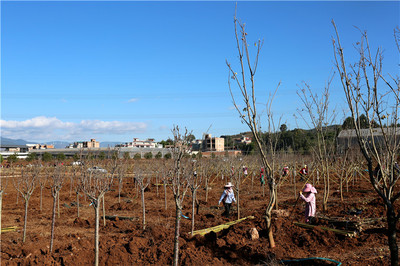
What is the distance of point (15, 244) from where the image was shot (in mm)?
8188

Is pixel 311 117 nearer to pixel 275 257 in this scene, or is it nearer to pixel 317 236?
pixel 317 236

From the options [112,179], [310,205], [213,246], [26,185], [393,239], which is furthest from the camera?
→ [26,185]

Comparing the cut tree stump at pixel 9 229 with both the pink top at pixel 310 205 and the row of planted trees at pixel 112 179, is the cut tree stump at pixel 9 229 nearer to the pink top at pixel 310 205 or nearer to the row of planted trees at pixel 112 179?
the row of planted trees at pixel 112 179

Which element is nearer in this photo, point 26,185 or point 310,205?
point 310,205

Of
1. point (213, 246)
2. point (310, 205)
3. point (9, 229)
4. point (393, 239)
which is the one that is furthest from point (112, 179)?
point (9, 229)

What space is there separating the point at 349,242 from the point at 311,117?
5037mm

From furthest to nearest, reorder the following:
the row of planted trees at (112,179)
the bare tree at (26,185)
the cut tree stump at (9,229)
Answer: the cut tree stump at (9,229) → the bare tree at (26,185) → the row of planted trees at (112,179)

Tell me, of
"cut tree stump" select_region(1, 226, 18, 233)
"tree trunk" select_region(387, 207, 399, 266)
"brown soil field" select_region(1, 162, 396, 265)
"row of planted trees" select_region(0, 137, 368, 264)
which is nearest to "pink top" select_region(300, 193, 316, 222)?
"brown soil field" select_region(1, 162, 396, 265)

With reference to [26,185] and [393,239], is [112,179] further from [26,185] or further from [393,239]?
[26,185]

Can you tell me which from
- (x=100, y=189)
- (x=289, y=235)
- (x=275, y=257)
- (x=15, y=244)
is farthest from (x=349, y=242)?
(x=15, y=244)

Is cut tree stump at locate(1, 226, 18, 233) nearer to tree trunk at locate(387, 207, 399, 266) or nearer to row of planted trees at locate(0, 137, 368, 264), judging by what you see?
row of planted trees at locate(0, 137, 368, 264)

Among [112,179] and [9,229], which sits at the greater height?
[112,179]

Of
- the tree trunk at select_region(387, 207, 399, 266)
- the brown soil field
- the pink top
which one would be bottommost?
the brown soil field

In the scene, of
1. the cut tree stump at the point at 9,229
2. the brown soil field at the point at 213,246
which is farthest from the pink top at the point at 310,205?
the cut tree stump at the point at 9,229
